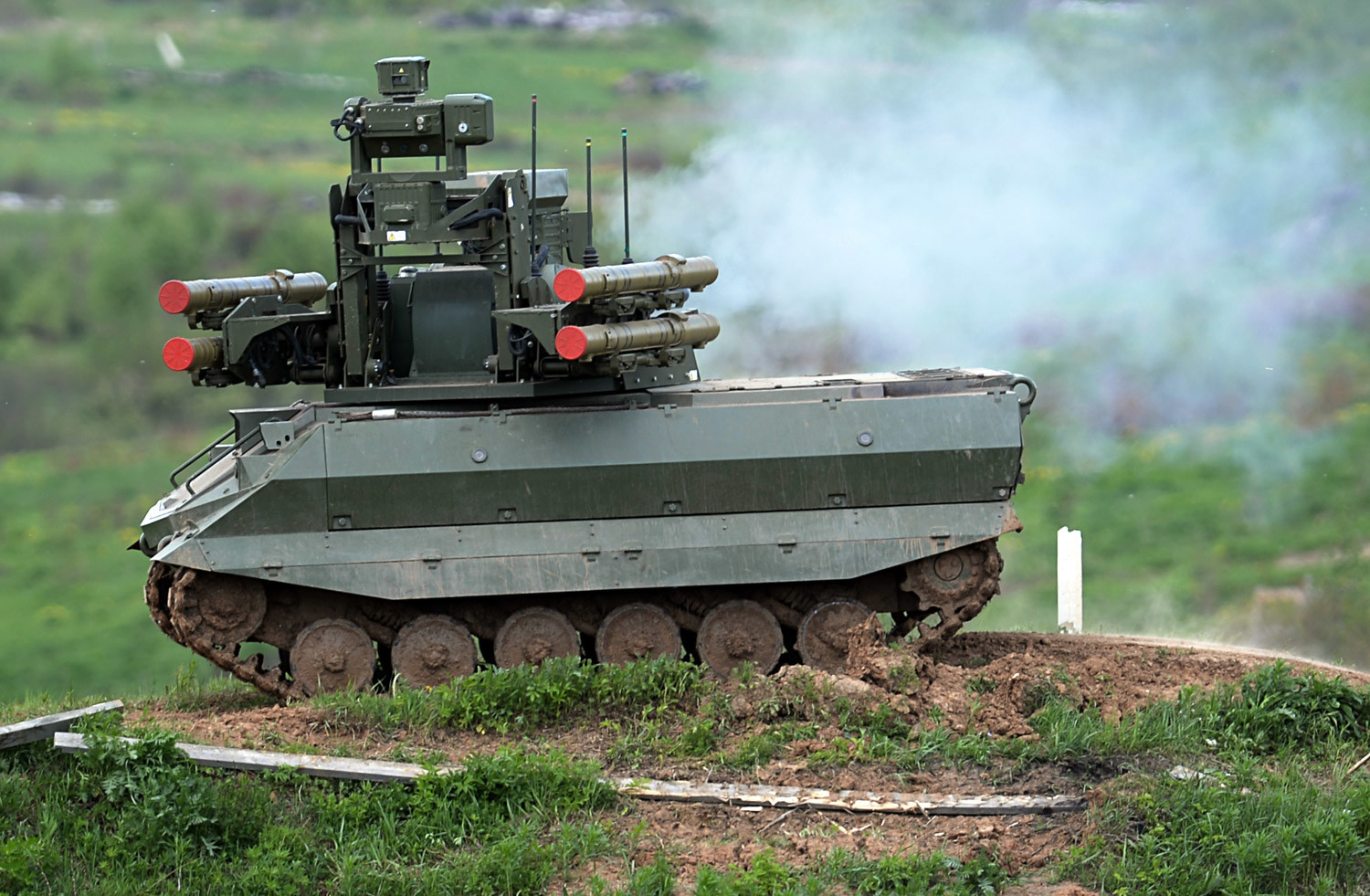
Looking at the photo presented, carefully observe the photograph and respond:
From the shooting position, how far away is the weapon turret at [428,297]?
44.9ft

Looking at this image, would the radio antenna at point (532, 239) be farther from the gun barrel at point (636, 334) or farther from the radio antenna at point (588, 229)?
the gun barrel at point (636, 334)

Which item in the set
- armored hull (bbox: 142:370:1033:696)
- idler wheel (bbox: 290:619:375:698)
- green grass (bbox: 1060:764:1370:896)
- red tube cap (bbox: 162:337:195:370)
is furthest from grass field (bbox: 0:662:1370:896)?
red tube cap (bbox: 162:337:195:370)

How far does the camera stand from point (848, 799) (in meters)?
11.1

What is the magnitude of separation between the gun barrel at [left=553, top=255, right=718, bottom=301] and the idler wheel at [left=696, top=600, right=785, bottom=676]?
8.33 ft

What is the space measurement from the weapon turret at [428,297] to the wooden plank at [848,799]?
343cm

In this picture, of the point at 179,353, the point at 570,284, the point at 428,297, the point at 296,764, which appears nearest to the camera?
the point at 296,764

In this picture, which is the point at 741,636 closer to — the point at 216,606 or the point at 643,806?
the point at 643,806

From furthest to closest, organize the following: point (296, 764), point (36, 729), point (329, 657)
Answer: point (329, 657), point (36, 729), point (296, 764)

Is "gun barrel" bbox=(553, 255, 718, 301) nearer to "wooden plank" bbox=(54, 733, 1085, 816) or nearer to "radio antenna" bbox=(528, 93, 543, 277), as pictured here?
"radio antenna" bbox=(528, 93, 543, 277)

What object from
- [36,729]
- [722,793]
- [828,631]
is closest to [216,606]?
[36,729]

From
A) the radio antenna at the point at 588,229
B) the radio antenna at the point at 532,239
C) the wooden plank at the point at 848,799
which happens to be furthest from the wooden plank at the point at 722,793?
the radio antenna at the point at 588,229

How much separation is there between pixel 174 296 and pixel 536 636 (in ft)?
12.6

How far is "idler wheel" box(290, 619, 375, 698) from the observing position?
13719mm

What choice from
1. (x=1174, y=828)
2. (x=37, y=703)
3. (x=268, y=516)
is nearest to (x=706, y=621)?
(x=268, y=516)
